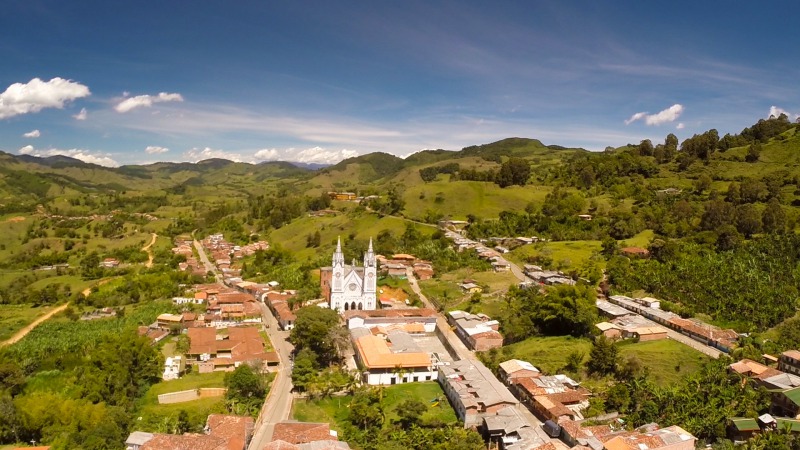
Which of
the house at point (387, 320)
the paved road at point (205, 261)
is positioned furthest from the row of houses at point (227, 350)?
the paved road at point (205, 261)

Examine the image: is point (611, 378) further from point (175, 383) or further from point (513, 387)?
point (175, 383)

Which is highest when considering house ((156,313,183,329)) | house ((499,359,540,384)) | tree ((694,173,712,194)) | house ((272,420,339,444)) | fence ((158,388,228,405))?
tree ((694,173,712,194))

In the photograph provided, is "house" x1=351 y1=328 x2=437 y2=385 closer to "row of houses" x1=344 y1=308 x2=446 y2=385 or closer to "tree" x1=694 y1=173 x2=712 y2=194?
"row of houses" x1=344 y1=308 x2=446 y2=385

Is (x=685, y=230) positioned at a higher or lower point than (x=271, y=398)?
higher

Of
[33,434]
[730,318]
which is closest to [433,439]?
[33,434]

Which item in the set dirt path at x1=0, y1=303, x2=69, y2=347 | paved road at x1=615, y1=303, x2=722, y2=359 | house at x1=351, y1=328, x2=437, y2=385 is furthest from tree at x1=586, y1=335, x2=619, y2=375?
dirt path at x1=0, y1=303, x2=69, y2=347
